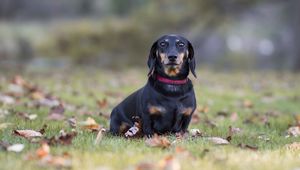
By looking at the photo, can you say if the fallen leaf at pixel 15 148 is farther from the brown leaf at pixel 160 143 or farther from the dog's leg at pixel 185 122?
the dog's leg at pixel 185 122

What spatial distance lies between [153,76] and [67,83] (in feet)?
22.3

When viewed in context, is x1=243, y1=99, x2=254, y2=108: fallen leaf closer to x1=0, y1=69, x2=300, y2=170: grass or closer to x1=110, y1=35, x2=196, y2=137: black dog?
x1=0, y1=69, x2=300, y2=170: grass

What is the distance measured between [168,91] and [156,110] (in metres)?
0.23

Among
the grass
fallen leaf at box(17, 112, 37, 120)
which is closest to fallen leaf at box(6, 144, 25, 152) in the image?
the grass

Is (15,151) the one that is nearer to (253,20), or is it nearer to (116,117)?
(116,117)

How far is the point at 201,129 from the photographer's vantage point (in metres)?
6.00

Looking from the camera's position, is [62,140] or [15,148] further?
[62,140]

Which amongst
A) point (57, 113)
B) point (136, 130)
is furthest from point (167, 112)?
point (57, 113)

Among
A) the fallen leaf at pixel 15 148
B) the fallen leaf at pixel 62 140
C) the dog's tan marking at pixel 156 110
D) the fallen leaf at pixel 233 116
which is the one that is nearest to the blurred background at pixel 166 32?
the fallen leaf at pixel 233 116

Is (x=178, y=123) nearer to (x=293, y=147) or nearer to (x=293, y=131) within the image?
(x=293, y=147)

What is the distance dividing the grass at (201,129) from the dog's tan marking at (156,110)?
297mm

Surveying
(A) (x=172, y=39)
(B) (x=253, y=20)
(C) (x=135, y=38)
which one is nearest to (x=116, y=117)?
(A) (x=172, y=39)

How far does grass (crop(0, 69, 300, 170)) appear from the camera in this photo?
3777 millimetres

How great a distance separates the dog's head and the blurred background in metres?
12.6
